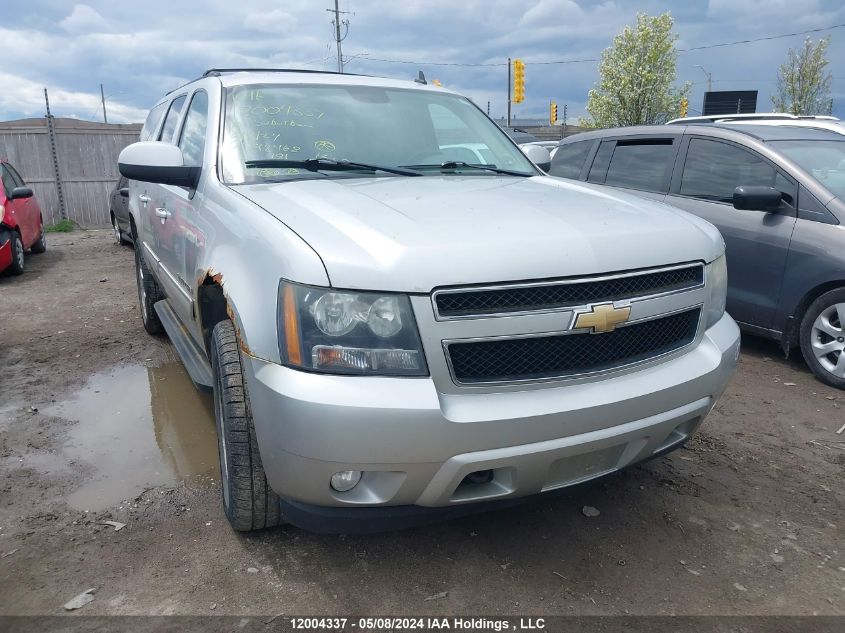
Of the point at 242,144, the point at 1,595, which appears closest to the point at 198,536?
the point at 1,595

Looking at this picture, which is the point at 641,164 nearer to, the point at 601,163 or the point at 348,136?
the point at 601,163

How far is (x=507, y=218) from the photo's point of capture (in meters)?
2.41

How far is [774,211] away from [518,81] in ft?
84.4

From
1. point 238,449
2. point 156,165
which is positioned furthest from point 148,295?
point 238,449

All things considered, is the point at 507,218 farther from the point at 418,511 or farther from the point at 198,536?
the point at 198,536

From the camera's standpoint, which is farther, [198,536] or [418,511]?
[198,536]

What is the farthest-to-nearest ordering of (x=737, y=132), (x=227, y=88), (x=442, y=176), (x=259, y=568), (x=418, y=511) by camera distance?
(x=737, y=132) < (x=227, y=88) < (x=442, y=176) < (x=259, y=568) < (x=418, y=511)

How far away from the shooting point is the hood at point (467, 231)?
2.07 metres

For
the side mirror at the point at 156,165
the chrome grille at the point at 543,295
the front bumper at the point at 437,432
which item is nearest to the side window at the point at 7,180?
the side mirror at the point at 156,165

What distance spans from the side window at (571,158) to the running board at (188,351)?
384 cm

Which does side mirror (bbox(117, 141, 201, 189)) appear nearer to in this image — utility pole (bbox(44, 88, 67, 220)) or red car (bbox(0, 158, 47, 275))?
red car (bbox(0, 158, 47, 275))

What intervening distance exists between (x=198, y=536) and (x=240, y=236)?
4.17 ft

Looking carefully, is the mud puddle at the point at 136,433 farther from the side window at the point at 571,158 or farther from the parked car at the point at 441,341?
the side window at the point at 571,158

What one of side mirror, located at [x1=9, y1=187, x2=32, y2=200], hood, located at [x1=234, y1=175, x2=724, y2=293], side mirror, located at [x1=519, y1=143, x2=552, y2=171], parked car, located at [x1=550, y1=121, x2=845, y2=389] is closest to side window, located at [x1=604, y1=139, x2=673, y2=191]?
parked car, located at [x1=550, y1=121, x2=845, y2=389]
